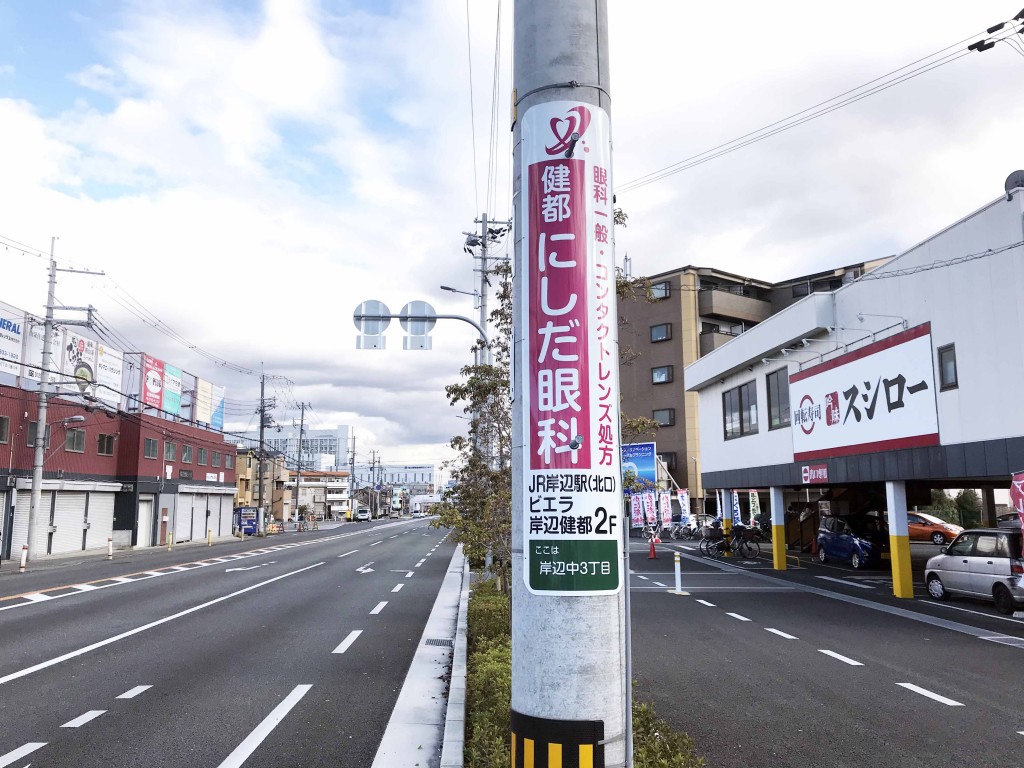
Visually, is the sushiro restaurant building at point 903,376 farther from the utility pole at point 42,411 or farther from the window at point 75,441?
the window at point 75,441

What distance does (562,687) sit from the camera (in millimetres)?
3787

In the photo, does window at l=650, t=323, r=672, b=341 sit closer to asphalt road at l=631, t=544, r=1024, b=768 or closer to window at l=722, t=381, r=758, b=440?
window at l=722, t=381, r=758, b=440

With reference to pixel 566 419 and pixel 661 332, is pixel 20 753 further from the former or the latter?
pixel 661 332

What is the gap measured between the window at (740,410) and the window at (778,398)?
1.20 metres

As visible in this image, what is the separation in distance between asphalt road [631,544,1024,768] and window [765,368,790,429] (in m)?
8.38

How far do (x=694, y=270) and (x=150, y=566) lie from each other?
42933mm

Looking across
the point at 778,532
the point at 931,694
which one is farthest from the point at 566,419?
the point at 778,532

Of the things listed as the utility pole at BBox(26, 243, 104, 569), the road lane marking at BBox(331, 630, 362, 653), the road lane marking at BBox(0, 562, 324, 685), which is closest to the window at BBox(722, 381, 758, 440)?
the road lane marking at BBox(0, 562, 324, 685)

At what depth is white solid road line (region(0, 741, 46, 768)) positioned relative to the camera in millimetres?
6262

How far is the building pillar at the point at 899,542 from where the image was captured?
1831 centimetres

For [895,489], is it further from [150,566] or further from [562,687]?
[150,566]

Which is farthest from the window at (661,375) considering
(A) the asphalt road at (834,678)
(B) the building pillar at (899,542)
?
(A) the asphalt road at (834,678)

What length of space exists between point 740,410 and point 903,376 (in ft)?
39.1

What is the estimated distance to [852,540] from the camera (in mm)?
25500
